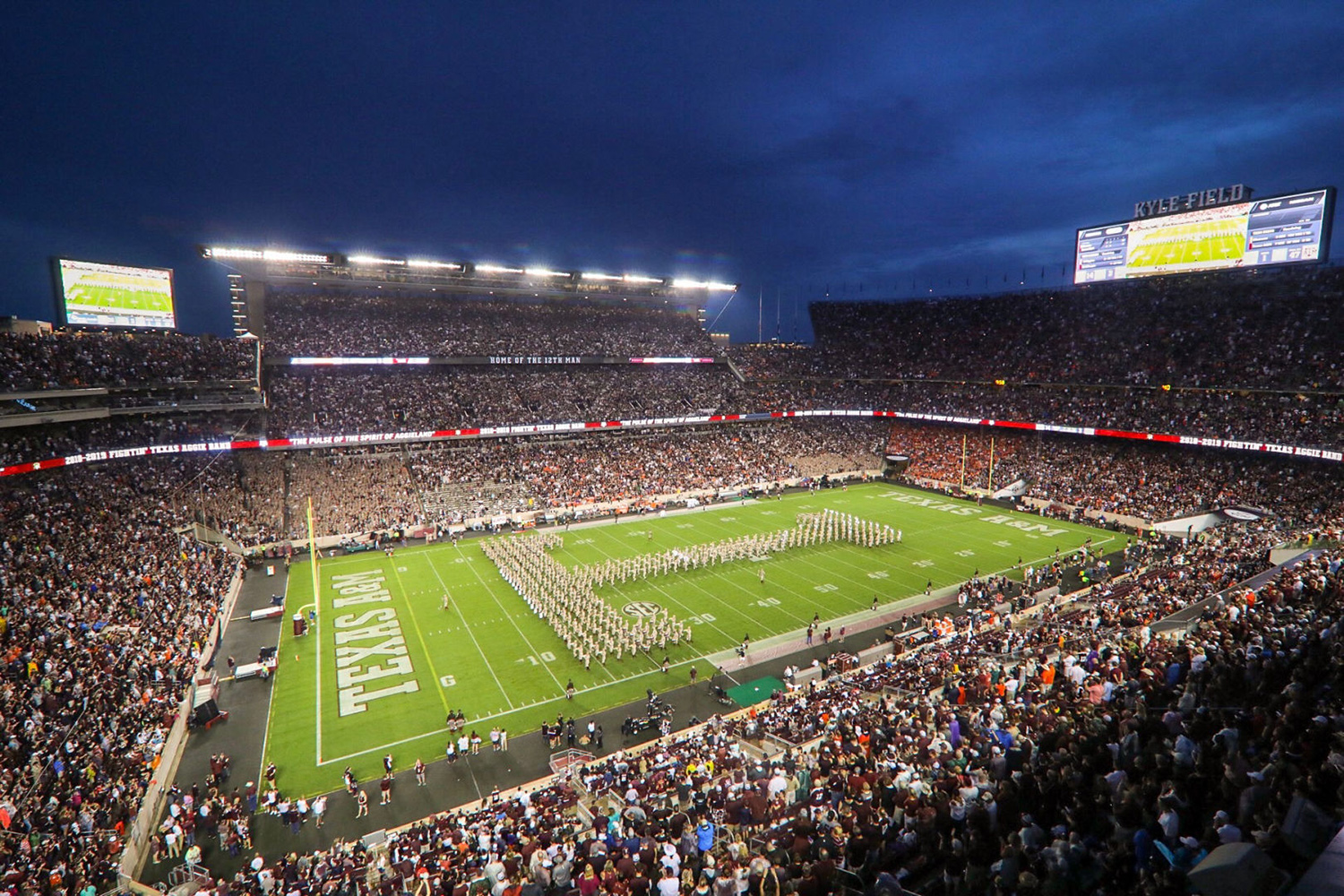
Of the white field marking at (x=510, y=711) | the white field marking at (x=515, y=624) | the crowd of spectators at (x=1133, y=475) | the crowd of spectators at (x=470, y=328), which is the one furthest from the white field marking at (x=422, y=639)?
the crowd of spectators at (x=1133, y=475)

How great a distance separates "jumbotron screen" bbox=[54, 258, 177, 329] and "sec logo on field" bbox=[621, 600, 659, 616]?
101 ft

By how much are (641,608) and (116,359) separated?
94.6 feet

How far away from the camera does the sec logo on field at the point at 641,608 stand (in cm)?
2392

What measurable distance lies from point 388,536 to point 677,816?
28.5 m

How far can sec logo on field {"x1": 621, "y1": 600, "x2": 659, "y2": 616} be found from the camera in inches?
942

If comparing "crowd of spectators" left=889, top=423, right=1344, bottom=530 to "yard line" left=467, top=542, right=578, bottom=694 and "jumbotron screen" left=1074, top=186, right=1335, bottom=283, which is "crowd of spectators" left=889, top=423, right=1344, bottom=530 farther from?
"yard line" left=467, top=542, right=578, bottom=694

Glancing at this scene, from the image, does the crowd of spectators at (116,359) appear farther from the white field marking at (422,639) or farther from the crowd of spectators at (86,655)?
the white field marking at (422,639)

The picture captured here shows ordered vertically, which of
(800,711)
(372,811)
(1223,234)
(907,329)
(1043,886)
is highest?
(1223,234)

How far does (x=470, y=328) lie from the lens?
51969mm

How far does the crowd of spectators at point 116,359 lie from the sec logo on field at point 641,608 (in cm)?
2516

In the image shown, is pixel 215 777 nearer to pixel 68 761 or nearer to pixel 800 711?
pixel 68 761

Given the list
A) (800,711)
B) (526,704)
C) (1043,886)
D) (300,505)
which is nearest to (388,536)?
(300,505)

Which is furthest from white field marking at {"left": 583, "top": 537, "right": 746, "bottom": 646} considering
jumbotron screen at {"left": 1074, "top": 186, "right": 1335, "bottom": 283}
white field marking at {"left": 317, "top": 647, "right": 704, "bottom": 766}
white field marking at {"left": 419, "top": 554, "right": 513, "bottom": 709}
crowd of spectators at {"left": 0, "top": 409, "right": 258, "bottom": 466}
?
jumbotron screen at {"left": 1074, "top": 186, "right": 1335, "bottom": 283}

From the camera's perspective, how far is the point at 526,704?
18234 mm
